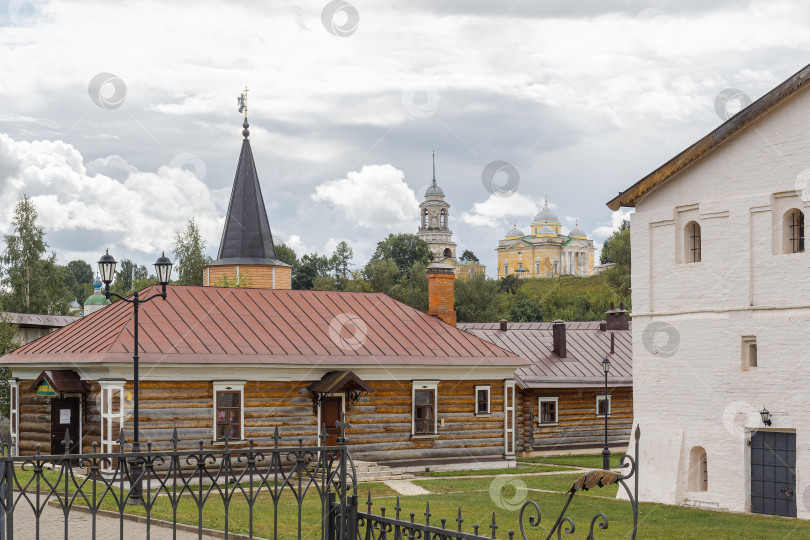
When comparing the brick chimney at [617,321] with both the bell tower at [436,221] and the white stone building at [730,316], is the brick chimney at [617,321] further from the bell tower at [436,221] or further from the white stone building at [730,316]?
the bell tower at [436,221]

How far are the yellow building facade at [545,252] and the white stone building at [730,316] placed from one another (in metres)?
106

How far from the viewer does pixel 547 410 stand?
111ft

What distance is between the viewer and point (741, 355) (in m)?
20.6

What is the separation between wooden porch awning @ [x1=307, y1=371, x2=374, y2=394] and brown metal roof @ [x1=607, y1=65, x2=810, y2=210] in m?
8.09

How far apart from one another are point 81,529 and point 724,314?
13.5 meters

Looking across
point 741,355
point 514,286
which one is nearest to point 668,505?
point 741,355

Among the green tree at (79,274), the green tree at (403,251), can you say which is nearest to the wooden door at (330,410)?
the green tree at (403,251)

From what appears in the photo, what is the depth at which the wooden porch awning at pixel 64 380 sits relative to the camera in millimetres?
24266

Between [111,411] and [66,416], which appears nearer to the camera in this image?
[111,411]

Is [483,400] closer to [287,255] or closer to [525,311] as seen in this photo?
[525,311]

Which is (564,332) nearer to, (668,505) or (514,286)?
(668,505)

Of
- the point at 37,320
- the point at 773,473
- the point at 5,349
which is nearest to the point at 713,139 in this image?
the point at 773,473

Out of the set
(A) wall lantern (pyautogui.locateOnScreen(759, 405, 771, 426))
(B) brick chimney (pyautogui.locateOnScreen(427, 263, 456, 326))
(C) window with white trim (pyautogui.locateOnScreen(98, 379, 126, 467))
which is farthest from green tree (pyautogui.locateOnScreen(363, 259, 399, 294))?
(A) wall lantern (pyautogui.locateOnScreen(759, 405, 771, 426))

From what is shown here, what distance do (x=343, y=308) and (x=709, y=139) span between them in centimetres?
1272
